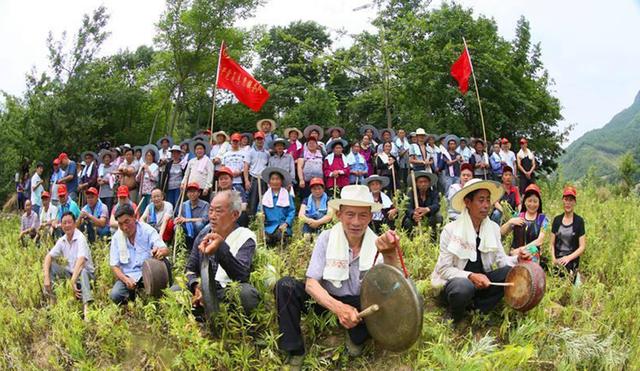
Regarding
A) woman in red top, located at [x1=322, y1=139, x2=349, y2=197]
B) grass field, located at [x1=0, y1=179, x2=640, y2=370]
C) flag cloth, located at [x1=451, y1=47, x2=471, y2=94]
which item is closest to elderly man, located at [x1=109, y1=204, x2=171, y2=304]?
grass field, located at [x1=0, y1=179, x2=640, y2=370]

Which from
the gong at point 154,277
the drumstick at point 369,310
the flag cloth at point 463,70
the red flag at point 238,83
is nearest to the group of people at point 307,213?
the drumstick at point 369,310

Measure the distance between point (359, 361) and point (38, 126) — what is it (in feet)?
45.8

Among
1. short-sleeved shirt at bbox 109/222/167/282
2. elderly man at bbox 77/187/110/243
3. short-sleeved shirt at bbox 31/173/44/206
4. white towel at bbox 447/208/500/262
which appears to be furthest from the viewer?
short-sleeved shirt at bbox 31/173/44/206

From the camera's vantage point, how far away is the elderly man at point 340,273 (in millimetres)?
3900

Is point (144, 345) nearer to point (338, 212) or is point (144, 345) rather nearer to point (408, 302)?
point (338, 212)

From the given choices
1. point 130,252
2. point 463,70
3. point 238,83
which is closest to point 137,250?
point 130,252

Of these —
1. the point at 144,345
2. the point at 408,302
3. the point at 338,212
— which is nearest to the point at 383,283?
the point at 408,302

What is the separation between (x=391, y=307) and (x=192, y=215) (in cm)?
425

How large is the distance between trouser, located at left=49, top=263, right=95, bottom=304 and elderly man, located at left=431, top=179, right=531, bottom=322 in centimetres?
376

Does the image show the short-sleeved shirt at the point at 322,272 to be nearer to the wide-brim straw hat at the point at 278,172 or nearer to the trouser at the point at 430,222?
the trouser at the point at 430,222

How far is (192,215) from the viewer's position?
7.01 meters

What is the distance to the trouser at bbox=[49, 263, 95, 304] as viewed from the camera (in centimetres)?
552

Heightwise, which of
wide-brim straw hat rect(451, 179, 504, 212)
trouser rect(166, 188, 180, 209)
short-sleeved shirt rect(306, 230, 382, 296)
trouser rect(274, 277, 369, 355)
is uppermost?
trouser rect(166, 188, 180, 209)

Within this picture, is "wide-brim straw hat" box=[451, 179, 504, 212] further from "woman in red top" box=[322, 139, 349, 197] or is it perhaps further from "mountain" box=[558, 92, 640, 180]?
"mountain" box=[558, 92, 640, 180]
